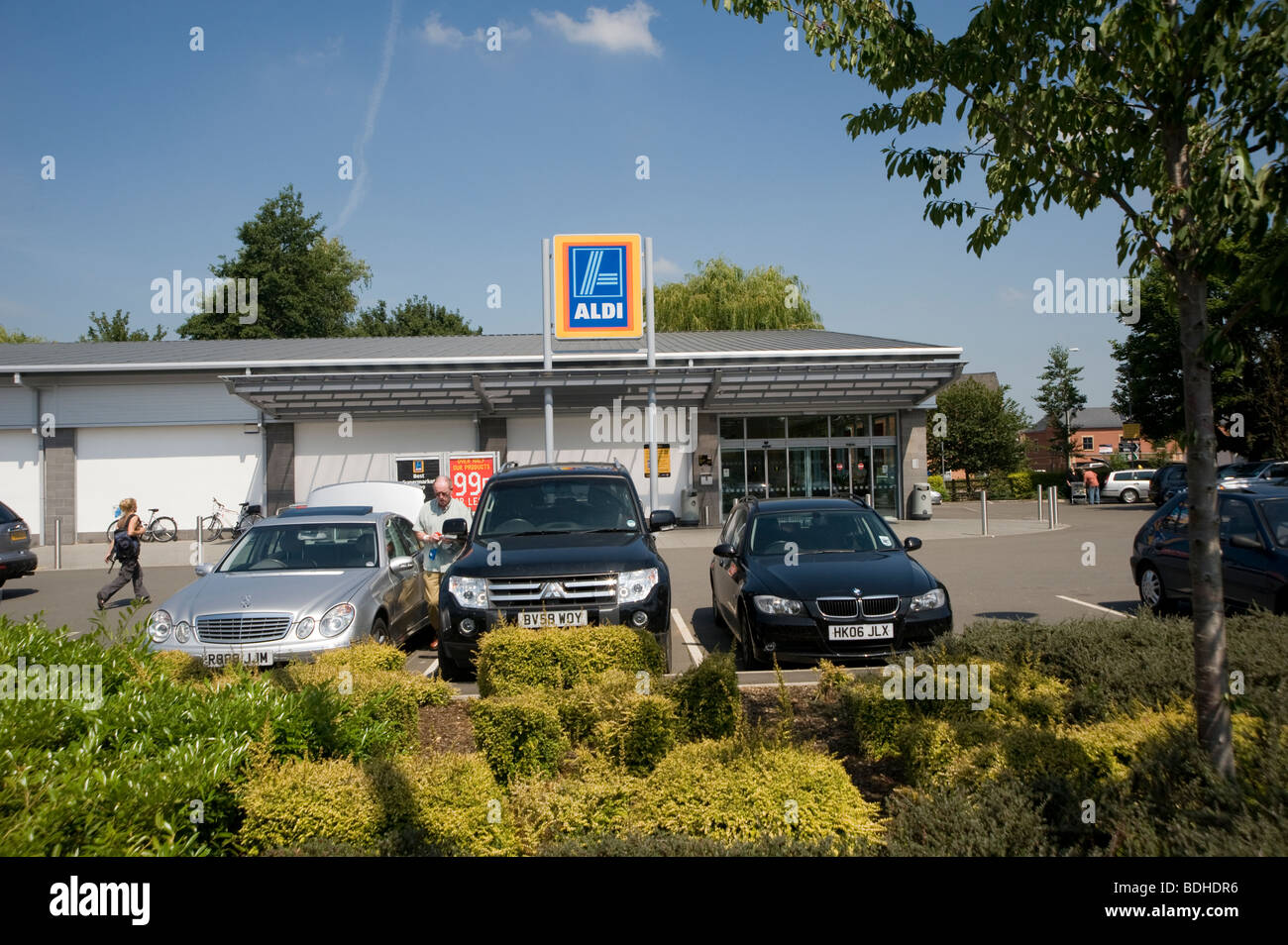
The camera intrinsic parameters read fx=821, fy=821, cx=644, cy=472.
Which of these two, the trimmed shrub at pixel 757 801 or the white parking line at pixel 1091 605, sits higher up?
the trimmed shrub at pixel 757 801

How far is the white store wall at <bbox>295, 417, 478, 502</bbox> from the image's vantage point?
2673 cm

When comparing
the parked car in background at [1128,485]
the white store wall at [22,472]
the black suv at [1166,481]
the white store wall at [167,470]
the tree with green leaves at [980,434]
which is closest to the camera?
the white store wall at [22,472]

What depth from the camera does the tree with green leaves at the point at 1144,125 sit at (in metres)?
3.25

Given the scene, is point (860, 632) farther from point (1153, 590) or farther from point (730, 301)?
point (730, 301)

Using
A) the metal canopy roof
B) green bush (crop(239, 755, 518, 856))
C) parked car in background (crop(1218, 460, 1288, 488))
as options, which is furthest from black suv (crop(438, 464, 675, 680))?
parked car in background (crop(1218, 460, 1288, 488))

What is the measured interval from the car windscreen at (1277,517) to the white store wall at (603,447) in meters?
19.4

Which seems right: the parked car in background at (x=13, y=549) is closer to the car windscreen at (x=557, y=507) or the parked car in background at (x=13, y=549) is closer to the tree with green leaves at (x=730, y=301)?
the car windscreen at (x=557, y=507)

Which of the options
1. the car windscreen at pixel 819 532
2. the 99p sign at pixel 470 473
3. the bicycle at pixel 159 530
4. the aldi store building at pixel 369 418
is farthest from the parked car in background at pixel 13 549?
the car windscreen at pixel 819 532

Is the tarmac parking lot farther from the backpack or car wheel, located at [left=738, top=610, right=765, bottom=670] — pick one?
the backpack

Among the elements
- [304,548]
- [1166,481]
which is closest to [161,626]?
[304,548]

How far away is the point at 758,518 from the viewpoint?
30.4 feet
